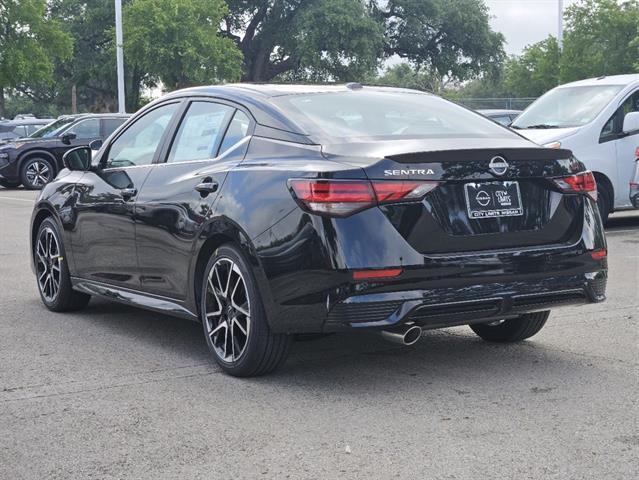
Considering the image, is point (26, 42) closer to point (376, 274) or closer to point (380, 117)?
point (380, 117)

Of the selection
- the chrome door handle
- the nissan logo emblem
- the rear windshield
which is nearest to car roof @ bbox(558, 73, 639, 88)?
the rear windshield

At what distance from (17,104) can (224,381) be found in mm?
111678

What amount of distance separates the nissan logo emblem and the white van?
7.41 metres

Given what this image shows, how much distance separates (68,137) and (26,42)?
18.4 m

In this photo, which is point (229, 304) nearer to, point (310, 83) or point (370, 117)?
point (370, 117)

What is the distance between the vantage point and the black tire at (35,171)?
80.3 feet

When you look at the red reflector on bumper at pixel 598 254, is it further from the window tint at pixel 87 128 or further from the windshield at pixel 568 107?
the window tint at pixel 87 128

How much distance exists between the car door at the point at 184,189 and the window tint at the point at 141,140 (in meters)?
0.24

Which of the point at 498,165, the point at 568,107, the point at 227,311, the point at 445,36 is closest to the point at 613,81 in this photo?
the point at 568,107

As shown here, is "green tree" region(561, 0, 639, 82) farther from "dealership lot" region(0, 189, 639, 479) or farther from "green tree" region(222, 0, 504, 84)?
"dealership lot" region(0, 189, 639, 479)

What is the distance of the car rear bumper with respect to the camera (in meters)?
5.05

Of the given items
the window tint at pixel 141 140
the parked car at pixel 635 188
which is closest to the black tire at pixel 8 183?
the parked car at pixel 635 188

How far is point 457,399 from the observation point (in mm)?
5129

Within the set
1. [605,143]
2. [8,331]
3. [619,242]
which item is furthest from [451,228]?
[605,143]
